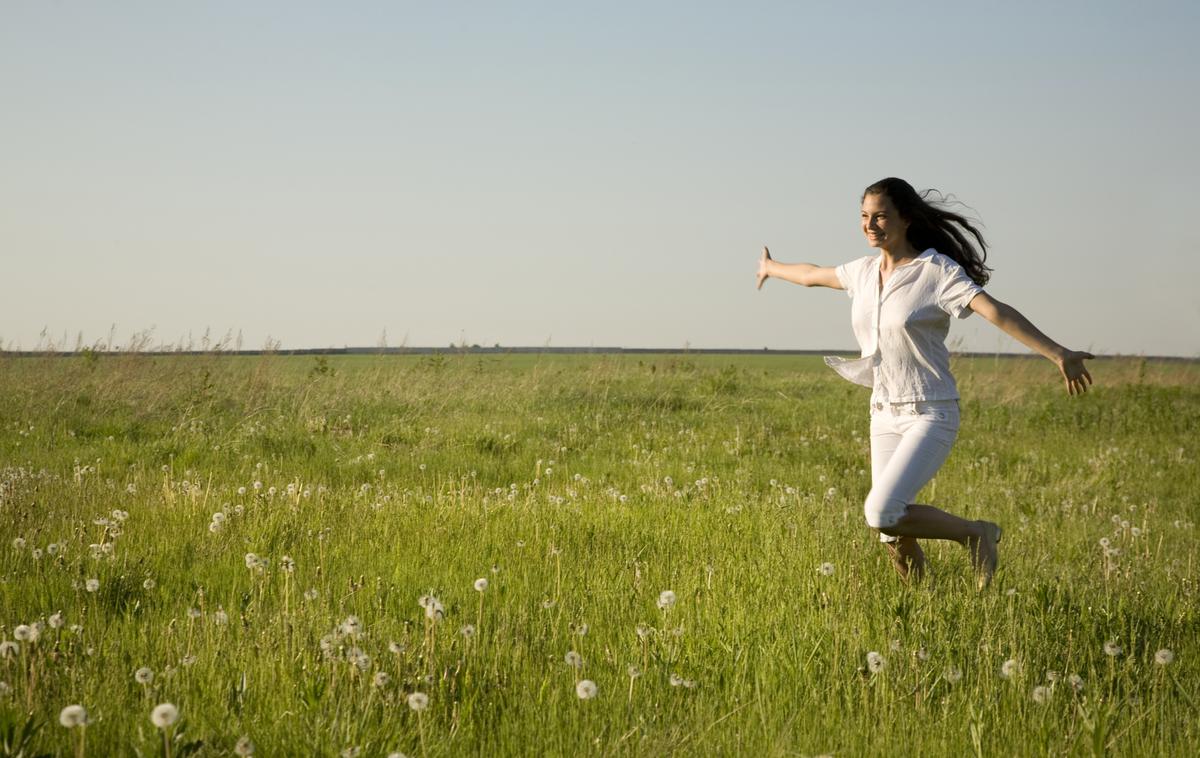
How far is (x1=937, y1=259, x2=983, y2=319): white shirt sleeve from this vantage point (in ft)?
16.9

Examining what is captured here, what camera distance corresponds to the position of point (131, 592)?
4969 millimetres

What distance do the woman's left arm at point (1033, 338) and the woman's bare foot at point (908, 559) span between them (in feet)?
4.00

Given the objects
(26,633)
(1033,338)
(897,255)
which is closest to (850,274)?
(897,255)

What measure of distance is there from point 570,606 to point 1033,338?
2.72m

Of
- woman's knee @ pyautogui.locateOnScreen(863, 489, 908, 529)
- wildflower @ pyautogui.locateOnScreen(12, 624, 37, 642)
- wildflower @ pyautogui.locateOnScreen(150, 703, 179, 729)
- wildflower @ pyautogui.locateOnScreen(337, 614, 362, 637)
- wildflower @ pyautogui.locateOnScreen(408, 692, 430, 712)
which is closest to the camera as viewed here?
wildflower @ pyautogui.locateOnScreen(150, 703, 179, 729)

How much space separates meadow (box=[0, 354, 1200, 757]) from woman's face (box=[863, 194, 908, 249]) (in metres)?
1.89

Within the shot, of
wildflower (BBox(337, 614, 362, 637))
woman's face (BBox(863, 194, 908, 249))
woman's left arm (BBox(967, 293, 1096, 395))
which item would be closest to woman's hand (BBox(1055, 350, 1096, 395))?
woman's left arm (BBox(967, 293, 1096, 395))

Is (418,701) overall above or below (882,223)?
below

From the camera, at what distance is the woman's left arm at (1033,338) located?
483cm

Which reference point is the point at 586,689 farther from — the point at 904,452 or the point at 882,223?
the point at 882,223

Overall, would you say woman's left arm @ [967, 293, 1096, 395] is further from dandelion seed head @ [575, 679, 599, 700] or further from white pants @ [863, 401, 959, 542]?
dandelion seed head @ [575, 679, 599, 700]

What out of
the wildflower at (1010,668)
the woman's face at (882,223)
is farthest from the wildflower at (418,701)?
the woman's face at (882,223)

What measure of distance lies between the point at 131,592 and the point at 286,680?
214 cm

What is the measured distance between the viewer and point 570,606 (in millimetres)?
4660
